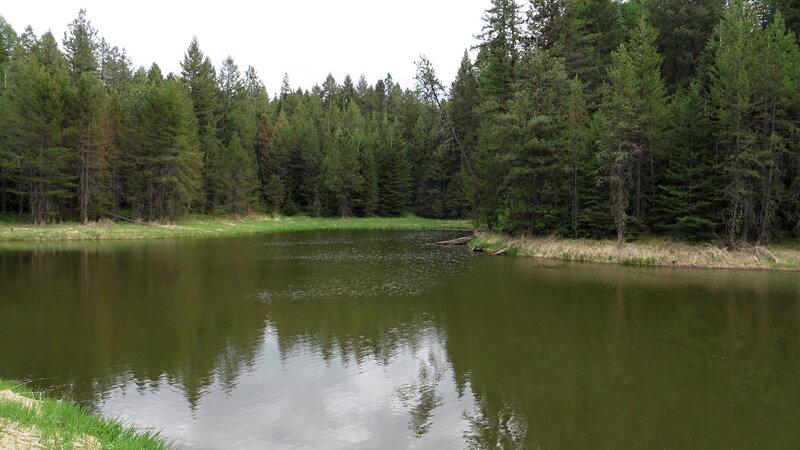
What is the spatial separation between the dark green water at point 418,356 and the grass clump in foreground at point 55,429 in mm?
1419

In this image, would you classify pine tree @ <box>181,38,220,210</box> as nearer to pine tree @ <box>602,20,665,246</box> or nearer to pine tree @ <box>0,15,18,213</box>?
pine tree @ <box>0,15,18,213</box>

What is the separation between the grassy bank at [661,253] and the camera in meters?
28.1

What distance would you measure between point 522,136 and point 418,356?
88.9 feet

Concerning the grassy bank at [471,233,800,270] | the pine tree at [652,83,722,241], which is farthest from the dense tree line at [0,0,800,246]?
the grassy bank at [471,233,800,270]

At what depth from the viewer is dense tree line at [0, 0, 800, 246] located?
97.7 feet

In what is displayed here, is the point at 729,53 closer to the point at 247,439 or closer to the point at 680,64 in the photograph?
the point at 680,64

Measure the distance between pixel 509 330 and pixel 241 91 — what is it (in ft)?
258

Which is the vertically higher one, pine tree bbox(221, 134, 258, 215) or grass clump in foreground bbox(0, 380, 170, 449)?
pine tree bbox(221, 134, 258, 215)

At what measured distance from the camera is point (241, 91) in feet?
270

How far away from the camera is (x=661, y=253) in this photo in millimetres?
30391

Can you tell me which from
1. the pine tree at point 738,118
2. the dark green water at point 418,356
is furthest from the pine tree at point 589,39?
the dark green water at point 418,356

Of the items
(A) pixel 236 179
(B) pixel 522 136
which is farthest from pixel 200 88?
(B) pixel 522 136

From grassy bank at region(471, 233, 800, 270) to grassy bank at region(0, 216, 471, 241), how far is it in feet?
110

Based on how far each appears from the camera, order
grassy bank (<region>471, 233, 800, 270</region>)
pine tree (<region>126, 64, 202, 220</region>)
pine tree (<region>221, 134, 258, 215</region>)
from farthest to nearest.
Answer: pine tree (<region>221, 134, 258, 215</region>)
pine tree (<region>126, 64, 202, 220</region>)
grassy bank (<region>471, 233, 800, 270</region>)
